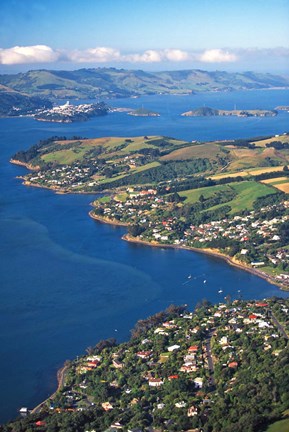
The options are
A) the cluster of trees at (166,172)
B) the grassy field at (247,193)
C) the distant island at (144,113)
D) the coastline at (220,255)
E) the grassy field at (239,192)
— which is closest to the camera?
the coastline at (220,255)

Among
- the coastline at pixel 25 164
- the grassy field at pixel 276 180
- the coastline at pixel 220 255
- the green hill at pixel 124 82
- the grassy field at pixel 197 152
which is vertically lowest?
the coastline at pixel 220 255

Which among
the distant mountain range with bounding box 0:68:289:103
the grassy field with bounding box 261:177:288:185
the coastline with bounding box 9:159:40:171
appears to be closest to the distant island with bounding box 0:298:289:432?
the grassy field with bounding box 261:177:288:185

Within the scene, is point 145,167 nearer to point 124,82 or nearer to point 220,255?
point 220,255

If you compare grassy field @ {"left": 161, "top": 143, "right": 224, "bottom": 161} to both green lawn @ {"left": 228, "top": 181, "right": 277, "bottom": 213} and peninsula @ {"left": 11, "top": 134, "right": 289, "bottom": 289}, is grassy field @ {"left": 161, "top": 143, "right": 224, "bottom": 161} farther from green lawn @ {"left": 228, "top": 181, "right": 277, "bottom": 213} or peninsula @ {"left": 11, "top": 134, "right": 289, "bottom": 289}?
green lawn @ {"left": 228, "top": 181, "right": 277, "bottom": 213}

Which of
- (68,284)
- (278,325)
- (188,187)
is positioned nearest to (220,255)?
(68,284)

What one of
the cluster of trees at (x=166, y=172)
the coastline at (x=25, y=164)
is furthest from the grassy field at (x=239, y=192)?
the coastline at (x=25, y=164)

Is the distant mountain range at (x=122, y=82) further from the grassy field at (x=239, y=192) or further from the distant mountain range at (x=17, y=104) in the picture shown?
the grassy field at (x=239, y=192)
